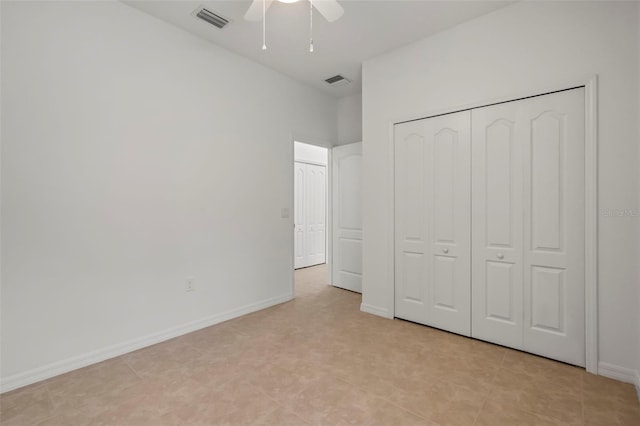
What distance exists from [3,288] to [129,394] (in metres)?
1.11

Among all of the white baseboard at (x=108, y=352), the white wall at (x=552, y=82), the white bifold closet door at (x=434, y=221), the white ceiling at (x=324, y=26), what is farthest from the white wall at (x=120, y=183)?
the white bifold closet door at (x=434, y=221)

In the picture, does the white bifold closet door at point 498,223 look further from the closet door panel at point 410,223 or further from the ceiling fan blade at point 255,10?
the ceiling fan blade at point 255,10

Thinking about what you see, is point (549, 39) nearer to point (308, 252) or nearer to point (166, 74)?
point (166, 74)

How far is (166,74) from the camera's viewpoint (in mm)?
2818

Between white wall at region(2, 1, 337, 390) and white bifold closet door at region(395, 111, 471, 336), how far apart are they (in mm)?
1609

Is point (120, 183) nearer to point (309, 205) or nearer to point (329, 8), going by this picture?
point (329, 8)

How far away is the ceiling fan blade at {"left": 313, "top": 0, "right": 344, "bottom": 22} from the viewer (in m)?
2.03

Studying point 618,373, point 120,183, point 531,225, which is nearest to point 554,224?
point 531,225

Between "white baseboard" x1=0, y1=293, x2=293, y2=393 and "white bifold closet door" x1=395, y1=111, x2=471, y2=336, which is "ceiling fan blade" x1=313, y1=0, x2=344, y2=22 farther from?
"white baseboard" x1=0, y1=293, x2=293, y2=393

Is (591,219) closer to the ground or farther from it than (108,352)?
farther from it

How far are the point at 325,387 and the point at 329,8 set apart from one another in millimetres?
2591

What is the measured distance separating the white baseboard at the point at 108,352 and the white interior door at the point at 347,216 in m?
1.53

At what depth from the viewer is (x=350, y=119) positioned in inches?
180

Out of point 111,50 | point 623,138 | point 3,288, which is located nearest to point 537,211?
point 623,138
